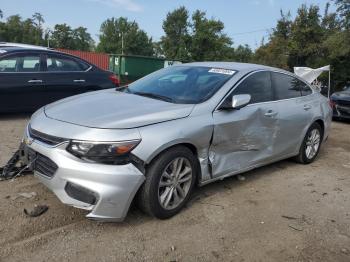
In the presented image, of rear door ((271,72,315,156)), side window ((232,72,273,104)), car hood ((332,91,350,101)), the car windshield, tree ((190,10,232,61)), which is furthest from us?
tree ((190,10,232,61))

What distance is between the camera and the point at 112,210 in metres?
3.42

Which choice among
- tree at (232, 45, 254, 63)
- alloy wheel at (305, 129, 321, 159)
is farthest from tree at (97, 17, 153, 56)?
alloy wheel at (305, 129, 321, 159)

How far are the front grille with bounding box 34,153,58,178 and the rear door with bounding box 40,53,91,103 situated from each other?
187 inches

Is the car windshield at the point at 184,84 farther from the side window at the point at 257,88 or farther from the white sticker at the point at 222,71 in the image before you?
the side window at the point at 257,88

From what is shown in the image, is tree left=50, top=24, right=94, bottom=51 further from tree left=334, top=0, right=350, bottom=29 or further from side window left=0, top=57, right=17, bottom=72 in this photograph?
side window left=0, top=57, right=17, bottom=72

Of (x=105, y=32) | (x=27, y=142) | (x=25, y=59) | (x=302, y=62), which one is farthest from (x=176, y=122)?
(x=105, y=32)

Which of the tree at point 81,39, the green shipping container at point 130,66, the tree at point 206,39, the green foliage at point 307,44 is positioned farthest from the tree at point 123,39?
the green shipping container at point 130,66

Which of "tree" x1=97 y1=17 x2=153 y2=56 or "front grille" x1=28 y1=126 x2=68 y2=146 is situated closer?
"front grille" x1=28 y1=126 x2=68 y2=146

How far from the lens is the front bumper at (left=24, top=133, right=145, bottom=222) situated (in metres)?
3.35

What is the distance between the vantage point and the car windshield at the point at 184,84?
4.42 meters

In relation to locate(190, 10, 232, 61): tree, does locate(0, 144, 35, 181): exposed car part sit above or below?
below

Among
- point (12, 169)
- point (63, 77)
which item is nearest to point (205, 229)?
point (12, 169)

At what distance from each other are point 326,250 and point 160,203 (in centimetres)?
154

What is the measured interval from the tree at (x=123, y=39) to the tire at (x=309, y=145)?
254ft
